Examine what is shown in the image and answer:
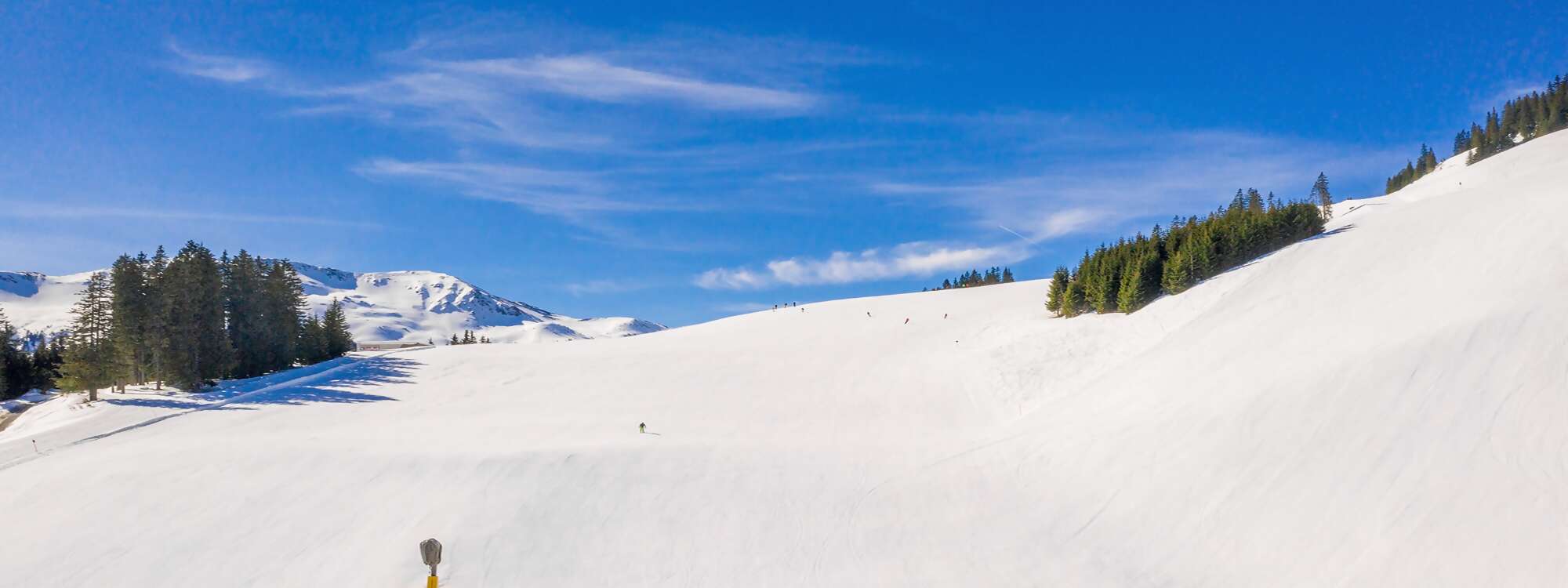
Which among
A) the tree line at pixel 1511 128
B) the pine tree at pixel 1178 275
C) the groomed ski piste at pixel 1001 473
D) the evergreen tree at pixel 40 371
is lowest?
the groomed ski piste at pixel 1001 473

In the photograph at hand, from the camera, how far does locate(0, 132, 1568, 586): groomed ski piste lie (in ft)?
57.5

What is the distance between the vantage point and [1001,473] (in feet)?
78.4

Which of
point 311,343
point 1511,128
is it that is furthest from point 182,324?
point 1511,128

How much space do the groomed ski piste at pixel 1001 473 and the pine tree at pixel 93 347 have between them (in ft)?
14.2

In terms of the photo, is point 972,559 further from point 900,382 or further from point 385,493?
point 900,382

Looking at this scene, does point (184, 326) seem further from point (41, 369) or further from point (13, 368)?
point (41, 369)

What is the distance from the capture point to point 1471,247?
30.1 meters

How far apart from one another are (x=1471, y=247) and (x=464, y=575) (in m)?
40.5

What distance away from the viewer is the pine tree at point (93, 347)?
40.6 meters

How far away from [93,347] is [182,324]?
429 cm

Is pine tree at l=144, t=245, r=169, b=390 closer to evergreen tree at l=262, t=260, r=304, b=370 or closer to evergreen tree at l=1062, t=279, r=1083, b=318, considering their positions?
evergreen tree at l=262, t=260, r=304, b=370

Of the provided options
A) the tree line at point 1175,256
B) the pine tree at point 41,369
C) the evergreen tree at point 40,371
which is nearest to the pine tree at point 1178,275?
the tree line at point 1175,256

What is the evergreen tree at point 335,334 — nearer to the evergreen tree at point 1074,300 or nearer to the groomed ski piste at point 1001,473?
the groomed ski piste at point 1001,473

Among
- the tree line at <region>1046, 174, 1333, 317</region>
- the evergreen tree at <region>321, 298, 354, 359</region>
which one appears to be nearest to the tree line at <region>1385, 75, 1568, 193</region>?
the tree line at <region>1046, 174, 1333, 317</region>
